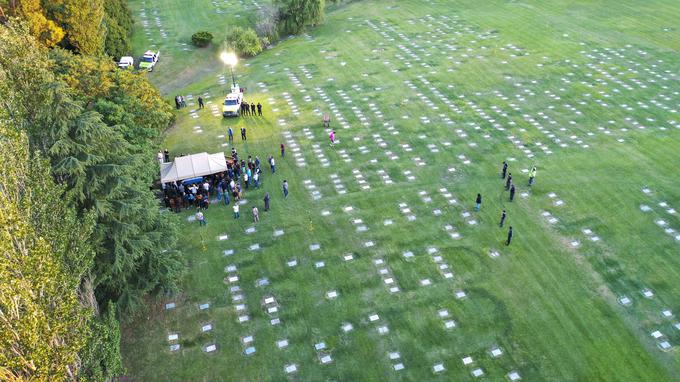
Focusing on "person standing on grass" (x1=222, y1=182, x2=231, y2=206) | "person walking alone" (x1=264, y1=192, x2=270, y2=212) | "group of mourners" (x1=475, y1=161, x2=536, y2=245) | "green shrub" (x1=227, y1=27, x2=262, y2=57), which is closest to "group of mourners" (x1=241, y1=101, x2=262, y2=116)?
"person standing on grass" (x1=222, y1=182, x2=231, y2=206)

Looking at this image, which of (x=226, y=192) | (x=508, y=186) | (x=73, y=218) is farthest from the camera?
(x=508, y=186)

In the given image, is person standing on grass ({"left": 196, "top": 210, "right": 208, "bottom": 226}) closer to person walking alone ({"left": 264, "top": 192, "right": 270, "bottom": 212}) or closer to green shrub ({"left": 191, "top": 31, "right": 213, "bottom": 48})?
person walking alone ({"left": 264, "top": 192, "right": 270, "bottom": 212})

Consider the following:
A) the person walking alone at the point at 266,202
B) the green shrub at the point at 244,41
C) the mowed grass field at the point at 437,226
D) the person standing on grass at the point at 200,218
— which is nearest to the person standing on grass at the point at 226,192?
the mowed grass field at the point at 437,226

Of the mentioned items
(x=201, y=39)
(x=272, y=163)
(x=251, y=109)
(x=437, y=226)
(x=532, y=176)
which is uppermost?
(x=532, y=176)

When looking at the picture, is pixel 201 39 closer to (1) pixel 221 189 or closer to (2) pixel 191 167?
(2) pixel 191 167

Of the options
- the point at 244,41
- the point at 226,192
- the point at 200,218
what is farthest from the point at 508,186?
the point at 244,41

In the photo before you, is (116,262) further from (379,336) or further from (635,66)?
(635,66)
